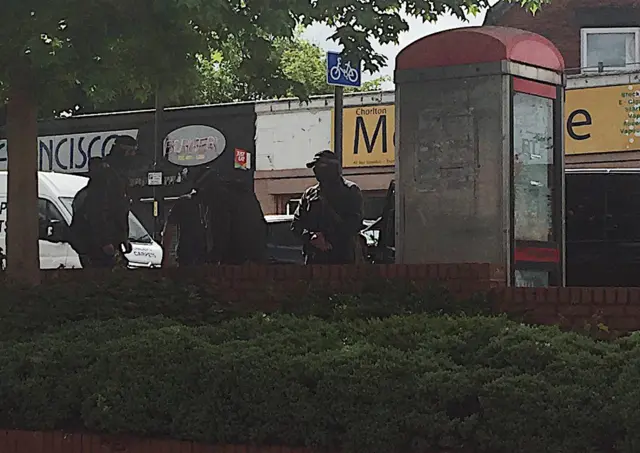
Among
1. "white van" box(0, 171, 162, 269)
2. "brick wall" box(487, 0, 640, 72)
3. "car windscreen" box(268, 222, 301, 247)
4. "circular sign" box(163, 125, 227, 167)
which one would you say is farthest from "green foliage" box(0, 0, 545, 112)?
"circular sign" box(163, 125, 227, 167)

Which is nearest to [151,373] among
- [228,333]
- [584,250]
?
[228,333]

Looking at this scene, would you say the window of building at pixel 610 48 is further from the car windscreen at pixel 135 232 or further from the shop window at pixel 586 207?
the shop window at pixel 586 207

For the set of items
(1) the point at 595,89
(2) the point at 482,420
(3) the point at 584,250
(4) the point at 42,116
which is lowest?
(2) the point at 482,420

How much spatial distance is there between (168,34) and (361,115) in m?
16.4

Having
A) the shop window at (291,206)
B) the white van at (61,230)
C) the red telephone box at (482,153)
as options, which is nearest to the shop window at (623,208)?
the red telephone box at (482,153)

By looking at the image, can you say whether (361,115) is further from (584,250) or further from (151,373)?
(151,373)

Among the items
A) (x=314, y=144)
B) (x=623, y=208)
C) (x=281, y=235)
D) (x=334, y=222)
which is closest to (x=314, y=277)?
(x=334, y=222)

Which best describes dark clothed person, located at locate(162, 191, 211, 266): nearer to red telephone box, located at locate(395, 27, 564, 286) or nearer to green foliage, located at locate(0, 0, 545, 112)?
green foliage, located at locate(0, 0, 545, 112)

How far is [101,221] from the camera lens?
11578 mm

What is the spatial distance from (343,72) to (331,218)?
5.05 feet

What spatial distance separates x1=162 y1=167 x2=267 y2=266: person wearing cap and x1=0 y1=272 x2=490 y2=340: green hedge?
184cm

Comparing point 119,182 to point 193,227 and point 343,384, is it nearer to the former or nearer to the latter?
point 193,227

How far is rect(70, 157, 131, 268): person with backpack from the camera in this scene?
37.9 ft

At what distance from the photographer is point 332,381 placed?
21.1 ft
